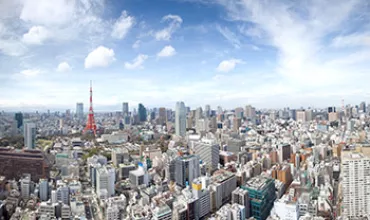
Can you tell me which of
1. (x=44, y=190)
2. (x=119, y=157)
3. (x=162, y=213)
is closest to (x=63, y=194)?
(x=44, y=190)

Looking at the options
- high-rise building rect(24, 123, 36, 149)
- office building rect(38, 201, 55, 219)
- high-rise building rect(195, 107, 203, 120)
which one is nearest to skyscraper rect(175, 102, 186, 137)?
high-rise building rect(195, 107, 203, 120)

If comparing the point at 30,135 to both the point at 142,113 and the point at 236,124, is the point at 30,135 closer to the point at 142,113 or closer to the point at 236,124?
the point at 142,113

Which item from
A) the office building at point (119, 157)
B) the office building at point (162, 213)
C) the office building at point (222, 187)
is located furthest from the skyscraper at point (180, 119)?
the office building at point (162, 213)

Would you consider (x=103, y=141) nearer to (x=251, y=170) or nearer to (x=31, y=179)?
(x=31, y=179)

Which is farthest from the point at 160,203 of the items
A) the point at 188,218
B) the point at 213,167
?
the point at 213,167

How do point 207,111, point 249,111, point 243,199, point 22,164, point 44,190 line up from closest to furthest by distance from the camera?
point 243,199 < point 44,190 < point 22,164 < point 207,111 < point 249,111

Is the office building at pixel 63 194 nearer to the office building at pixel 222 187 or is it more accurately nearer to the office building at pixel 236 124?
the office building at pixel 222 187
